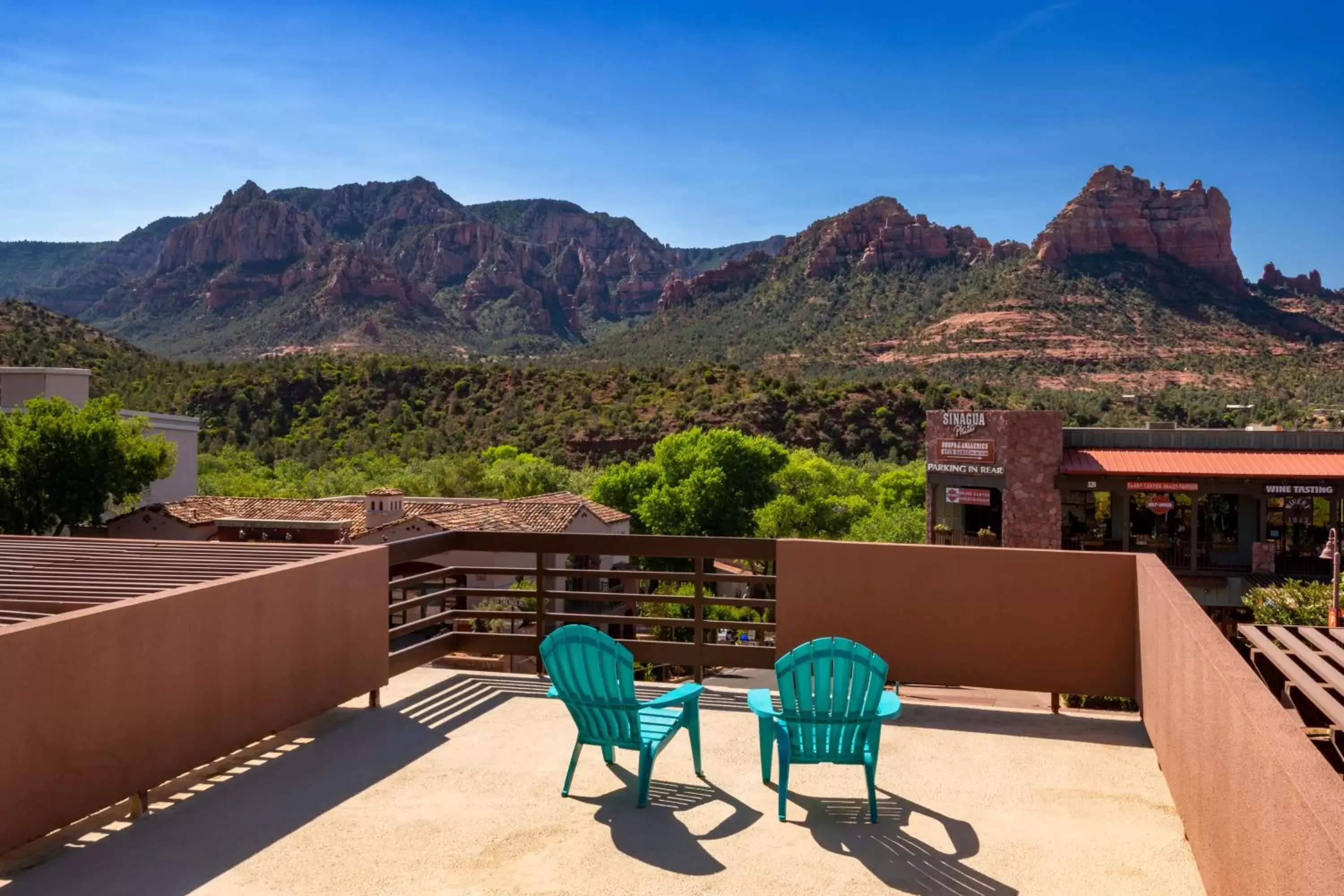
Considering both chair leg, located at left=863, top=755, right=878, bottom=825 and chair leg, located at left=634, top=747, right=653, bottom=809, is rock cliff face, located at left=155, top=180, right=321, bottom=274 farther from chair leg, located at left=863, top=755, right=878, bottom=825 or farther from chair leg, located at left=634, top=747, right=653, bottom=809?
chair leg, located at left=863, top=755, right=878, bottom=825

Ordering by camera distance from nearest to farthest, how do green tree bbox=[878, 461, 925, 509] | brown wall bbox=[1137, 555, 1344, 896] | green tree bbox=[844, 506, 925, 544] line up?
brown wall bbox=[1137, 555, 1344, 896] < green tree bbox=[844, 506, 925, 544] < green tree bbox=[878, 461, 925, 509]

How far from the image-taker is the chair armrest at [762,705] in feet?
14.9

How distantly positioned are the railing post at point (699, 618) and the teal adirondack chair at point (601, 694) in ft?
6.46

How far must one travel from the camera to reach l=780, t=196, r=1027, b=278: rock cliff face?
85812 mm

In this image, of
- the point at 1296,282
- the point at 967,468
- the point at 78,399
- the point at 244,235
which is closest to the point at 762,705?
the point at 967,468

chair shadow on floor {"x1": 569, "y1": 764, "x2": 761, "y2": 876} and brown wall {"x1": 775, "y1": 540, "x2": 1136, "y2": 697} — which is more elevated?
brown wall {"x1": 775, "y1": 540, "x2": 1136, "y2": 697}

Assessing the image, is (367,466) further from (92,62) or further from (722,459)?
(92,62)

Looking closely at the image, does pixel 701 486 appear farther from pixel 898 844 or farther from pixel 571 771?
pixel 898 844

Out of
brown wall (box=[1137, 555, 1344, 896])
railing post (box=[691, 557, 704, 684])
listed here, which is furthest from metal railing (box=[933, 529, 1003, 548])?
brown wall (box=[1137, 555, 1344, 896])

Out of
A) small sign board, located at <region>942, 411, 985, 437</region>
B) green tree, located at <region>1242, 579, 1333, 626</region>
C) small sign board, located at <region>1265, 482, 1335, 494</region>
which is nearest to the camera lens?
green tree, located at <region>1242, 579, 1333, 626</region>

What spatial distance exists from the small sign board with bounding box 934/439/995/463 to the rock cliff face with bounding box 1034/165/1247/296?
5300 centimetres

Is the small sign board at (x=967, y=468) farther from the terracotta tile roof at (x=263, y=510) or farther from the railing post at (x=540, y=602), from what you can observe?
the railing post at (x=540, y=602)

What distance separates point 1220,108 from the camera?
177ft

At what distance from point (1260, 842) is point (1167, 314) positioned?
7291cm
